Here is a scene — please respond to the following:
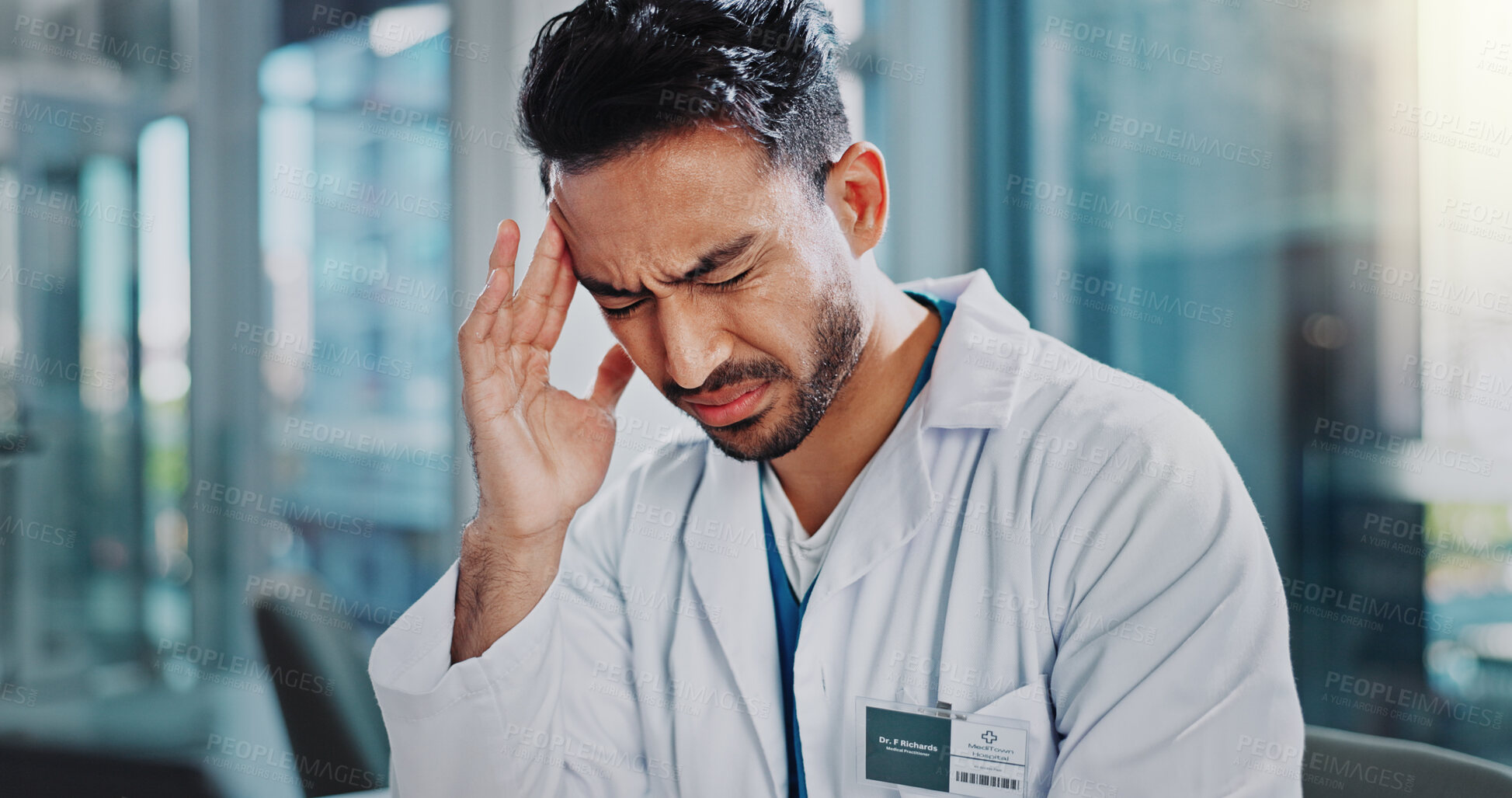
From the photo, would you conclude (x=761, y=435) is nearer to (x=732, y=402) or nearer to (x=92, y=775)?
(x=732, y=402)

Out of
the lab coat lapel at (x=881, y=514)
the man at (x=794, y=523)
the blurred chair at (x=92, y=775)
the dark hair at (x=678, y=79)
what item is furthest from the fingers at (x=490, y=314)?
the blurred chair at (x=92, y=775)

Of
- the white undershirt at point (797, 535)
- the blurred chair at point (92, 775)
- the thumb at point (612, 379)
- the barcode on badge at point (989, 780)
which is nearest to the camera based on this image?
the barcode on badge at point (989, 780)

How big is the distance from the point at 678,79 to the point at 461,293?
1.84 m

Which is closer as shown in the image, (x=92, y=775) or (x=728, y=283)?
(x=728, y=283)

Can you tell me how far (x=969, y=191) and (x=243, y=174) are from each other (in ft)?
7.06

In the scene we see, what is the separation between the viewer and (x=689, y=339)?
1.13 metres

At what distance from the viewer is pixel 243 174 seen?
116 inches

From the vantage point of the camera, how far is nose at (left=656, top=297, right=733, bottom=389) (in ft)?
3.69

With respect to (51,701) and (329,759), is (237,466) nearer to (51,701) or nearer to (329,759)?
(51,701)

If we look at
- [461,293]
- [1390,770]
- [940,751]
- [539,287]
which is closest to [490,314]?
[539,287]

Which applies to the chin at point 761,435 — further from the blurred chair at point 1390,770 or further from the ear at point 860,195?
the blurred chair at point 1390,770

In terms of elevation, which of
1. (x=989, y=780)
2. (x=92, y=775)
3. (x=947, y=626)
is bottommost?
(x=92, y=775)

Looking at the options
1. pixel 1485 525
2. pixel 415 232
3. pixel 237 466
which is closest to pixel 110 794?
pixel 237 466

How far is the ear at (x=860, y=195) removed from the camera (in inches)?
48.9
